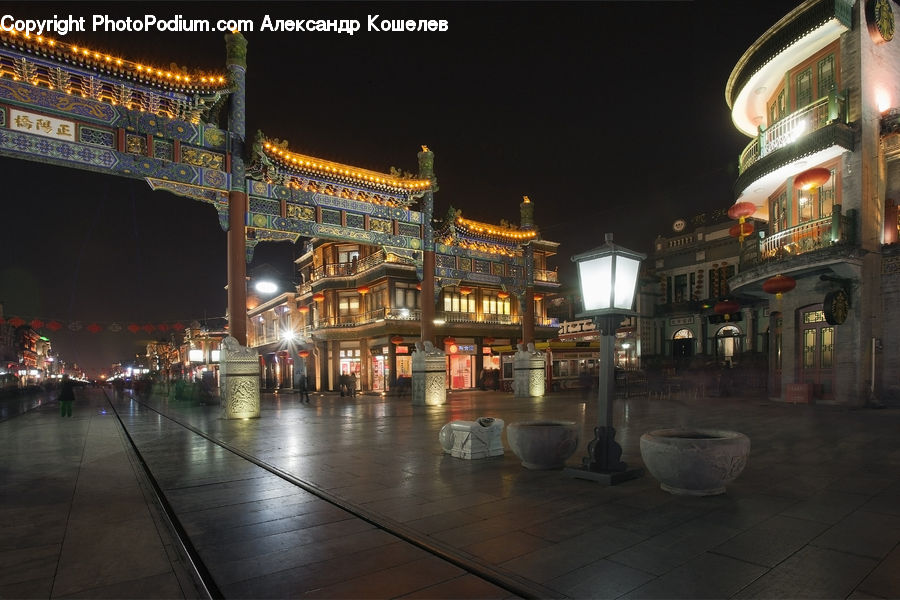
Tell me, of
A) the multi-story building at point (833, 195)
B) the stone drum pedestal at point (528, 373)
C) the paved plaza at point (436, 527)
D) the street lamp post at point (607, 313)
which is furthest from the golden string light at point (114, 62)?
→ the multi-story building at point (833, 195)

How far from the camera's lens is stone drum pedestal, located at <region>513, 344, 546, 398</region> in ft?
79.2

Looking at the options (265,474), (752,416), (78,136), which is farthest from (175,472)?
(752,416)

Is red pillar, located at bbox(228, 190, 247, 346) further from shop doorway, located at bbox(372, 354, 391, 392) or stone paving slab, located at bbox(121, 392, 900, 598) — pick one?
shop doorway, located at bbox(372, 354, 391, 392)

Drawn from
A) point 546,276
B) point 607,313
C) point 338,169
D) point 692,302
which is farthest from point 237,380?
point 692,302

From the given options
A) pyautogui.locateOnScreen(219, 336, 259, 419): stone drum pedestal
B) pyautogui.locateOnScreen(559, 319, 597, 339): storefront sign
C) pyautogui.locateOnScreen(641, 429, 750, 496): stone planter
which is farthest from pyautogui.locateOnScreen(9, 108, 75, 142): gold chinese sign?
pyautogui.locateOnScreen(559, 319, 597, 339): storefront sign

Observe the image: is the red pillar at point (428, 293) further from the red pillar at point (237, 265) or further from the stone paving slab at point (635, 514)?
the stone paving slab at point (635, 514)

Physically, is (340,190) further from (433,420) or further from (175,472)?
(175,472)

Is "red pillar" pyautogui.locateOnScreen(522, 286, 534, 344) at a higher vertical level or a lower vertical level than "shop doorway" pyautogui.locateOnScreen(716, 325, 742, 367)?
higher

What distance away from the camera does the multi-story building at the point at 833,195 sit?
51.7ft

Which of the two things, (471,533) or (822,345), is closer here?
(471,533)

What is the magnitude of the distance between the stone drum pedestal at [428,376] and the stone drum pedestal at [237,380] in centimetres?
676

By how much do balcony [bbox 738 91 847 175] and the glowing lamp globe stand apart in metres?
13.5

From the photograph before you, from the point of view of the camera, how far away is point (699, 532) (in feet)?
15.2

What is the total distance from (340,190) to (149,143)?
6.26 metres
